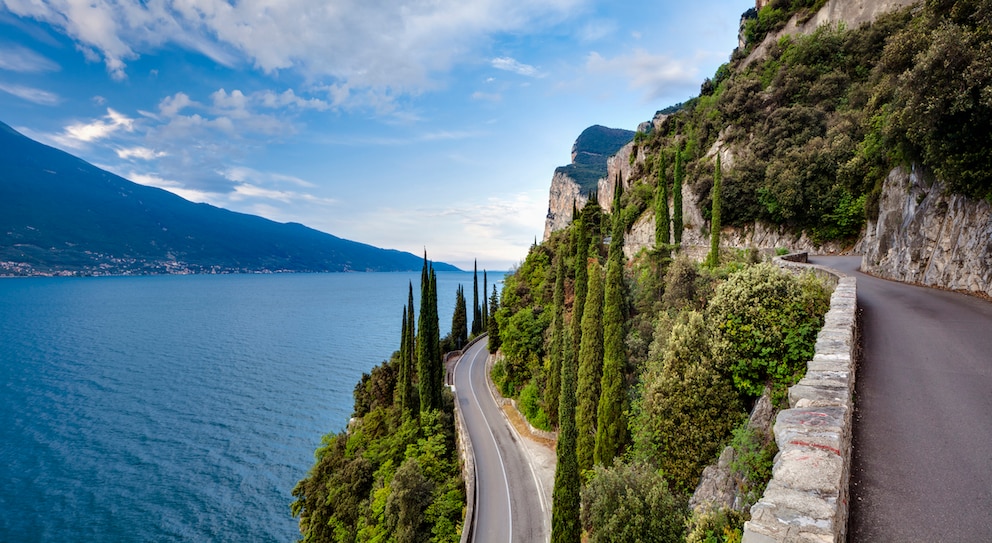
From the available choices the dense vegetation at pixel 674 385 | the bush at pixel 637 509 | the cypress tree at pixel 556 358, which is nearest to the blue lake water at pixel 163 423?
the cypress tree at pixel 556 358

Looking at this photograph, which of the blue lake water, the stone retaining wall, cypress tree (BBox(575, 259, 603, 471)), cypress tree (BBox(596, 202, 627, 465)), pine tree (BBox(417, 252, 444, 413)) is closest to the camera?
the stone retaining wall

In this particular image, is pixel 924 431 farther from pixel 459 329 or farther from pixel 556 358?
pixel 459 329

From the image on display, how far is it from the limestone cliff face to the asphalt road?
418ft

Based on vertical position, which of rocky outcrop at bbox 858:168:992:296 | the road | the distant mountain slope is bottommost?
the road

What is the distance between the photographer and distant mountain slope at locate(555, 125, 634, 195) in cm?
15212

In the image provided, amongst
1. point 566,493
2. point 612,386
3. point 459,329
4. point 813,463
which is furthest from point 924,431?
point 459,329

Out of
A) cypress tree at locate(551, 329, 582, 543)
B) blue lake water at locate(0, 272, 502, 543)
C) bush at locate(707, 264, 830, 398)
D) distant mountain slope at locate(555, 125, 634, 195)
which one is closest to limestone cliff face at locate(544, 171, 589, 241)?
distant mountain slope at locate(555, 125, 634, 195)

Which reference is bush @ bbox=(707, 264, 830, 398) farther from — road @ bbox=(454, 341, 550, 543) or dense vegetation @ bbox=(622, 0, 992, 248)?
road @ bbox=(454, 341, 550, 543)

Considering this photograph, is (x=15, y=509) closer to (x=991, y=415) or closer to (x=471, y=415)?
(x=471, y=415)

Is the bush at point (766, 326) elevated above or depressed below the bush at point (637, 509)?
above

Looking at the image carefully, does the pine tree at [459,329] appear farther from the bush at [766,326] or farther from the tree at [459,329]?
the bush at [766,326]

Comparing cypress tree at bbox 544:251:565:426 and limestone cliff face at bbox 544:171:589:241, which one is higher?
limestone cliff face at bbox 544:171:589:241

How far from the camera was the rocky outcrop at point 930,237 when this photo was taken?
41.4 ft

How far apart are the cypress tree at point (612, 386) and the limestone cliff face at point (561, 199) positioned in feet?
385
